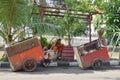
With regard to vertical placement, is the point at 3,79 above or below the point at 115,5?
below

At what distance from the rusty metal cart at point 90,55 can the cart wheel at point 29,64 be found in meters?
1.56

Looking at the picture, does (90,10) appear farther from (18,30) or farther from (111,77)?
(111,77)

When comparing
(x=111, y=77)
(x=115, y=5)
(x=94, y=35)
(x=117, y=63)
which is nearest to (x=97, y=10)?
(x=115, y=5)

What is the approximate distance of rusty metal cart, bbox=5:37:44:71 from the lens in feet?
33.2

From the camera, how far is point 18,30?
11828 millimetres

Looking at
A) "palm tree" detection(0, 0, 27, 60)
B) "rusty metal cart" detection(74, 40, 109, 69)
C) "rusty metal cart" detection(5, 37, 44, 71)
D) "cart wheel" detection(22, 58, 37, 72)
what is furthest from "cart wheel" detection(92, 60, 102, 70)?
"palm tree" detection(0, 0, 27, 60)

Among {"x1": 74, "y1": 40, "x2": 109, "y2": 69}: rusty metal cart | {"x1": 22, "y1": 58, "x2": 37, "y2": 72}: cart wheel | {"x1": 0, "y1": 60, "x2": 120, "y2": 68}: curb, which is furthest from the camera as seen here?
{"x1": 0, "y1": 60, "x2": 120, "y2": 68}: curb

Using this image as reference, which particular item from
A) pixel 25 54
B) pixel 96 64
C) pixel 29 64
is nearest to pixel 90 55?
pixel 96 64

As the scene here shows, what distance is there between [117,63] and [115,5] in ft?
7.61

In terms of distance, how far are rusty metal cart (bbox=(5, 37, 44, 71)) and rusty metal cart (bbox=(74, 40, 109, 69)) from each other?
135cm

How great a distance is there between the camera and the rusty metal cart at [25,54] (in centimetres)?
1012

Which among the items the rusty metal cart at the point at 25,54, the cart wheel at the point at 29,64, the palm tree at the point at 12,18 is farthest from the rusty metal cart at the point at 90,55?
the palm tree at the point at 12,18

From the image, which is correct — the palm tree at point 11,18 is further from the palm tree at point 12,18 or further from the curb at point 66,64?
the curb at point 66,64

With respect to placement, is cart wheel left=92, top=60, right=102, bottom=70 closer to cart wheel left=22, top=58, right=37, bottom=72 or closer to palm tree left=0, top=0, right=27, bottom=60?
cart wheel left=22, top=58, right=37, bottom=72
